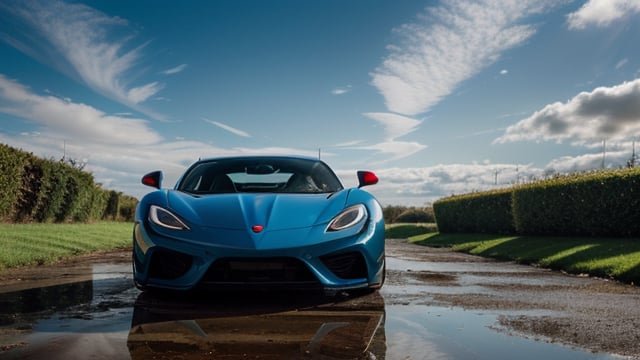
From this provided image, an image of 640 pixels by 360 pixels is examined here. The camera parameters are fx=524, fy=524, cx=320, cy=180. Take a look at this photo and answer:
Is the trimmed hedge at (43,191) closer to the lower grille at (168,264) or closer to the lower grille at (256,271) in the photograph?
the lower grille at (168,264)

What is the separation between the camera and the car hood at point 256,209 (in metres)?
4.05

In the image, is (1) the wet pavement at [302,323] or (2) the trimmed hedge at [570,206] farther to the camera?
(2) the trimmed hedge at [570,206]

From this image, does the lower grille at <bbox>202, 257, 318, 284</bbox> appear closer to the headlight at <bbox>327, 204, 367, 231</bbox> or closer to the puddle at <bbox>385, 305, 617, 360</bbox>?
the headlight at <bbox>327, 204, 367, 231</bbox>

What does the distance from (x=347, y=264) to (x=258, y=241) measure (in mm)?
735

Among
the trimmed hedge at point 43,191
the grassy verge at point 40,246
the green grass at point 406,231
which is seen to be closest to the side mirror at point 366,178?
the grassy verge at point 40,246

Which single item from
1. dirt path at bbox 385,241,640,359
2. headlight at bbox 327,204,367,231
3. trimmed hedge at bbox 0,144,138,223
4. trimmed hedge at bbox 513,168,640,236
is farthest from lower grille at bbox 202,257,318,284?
trimmed hedge at bbox 0,144,138,223

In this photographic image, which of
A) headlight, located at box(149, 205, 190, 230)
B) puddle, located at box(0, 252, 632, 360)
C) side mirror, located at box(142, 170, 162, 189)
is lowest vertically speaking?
puddle, located at box(0, 252, 632, 360)

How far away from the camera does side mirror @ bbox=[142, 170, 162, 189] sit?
17.8ft

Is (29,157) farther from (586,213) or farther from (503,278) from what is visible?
(586,213)

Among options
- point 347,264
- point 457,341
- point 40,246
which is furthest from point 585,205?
point 40,246

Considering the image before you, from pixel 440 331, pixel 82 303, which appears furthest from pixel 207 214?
pixel 440 331

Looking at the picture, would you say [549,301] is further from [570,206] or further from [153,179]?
[570,206]

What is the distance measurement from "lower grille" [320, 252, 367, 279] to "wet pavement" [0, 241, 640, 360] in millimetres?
271

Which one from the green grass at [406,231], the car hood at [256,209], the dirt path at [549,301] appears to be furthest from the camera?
the green grass at [406,231]
